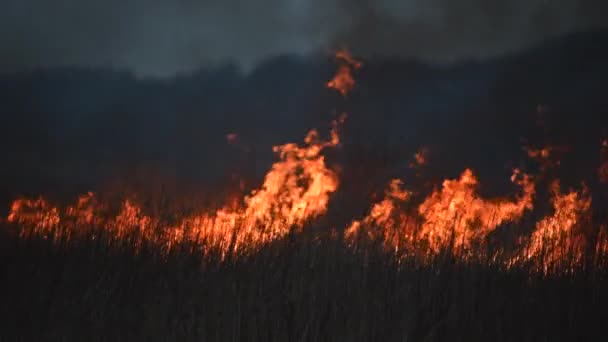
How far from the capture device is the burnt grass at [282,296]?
596cm

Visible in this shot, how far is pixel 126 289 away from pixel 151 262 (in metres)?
0.90

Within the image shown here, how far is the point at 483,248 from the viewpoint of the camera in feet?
27.9

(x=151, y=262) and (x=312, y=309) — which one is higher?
Result: (x=151, y=262)

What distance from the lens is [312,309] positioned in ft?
20.0

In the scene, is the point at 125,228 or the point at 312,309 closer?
the point at 312,309

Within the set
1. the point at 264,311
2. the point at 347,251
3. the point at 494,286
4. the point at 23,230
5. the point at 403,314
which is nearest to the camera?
the point at 264,311

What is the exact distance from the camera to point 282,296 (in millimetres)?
6375

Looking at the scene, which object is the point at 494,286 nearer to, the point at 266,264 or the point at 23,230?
the point at 266,264

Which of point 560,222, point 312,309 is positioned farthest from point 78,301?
point 560,222

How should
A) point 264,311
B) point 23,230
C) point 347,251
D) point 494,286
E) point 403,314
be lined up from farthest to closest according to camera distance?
point 23,230
point 347,251
point 494,286
point 403,314
point 264,311

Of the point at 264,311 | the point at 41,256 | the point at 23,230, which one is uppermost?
the point at 23,230

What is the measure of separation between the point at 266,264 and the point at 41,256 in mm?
2834

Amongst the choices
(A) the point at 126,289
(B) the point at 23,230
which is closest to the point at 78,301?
(A) the point at 126,289

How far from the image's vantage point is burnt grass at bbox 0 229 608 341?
19.6 ft
